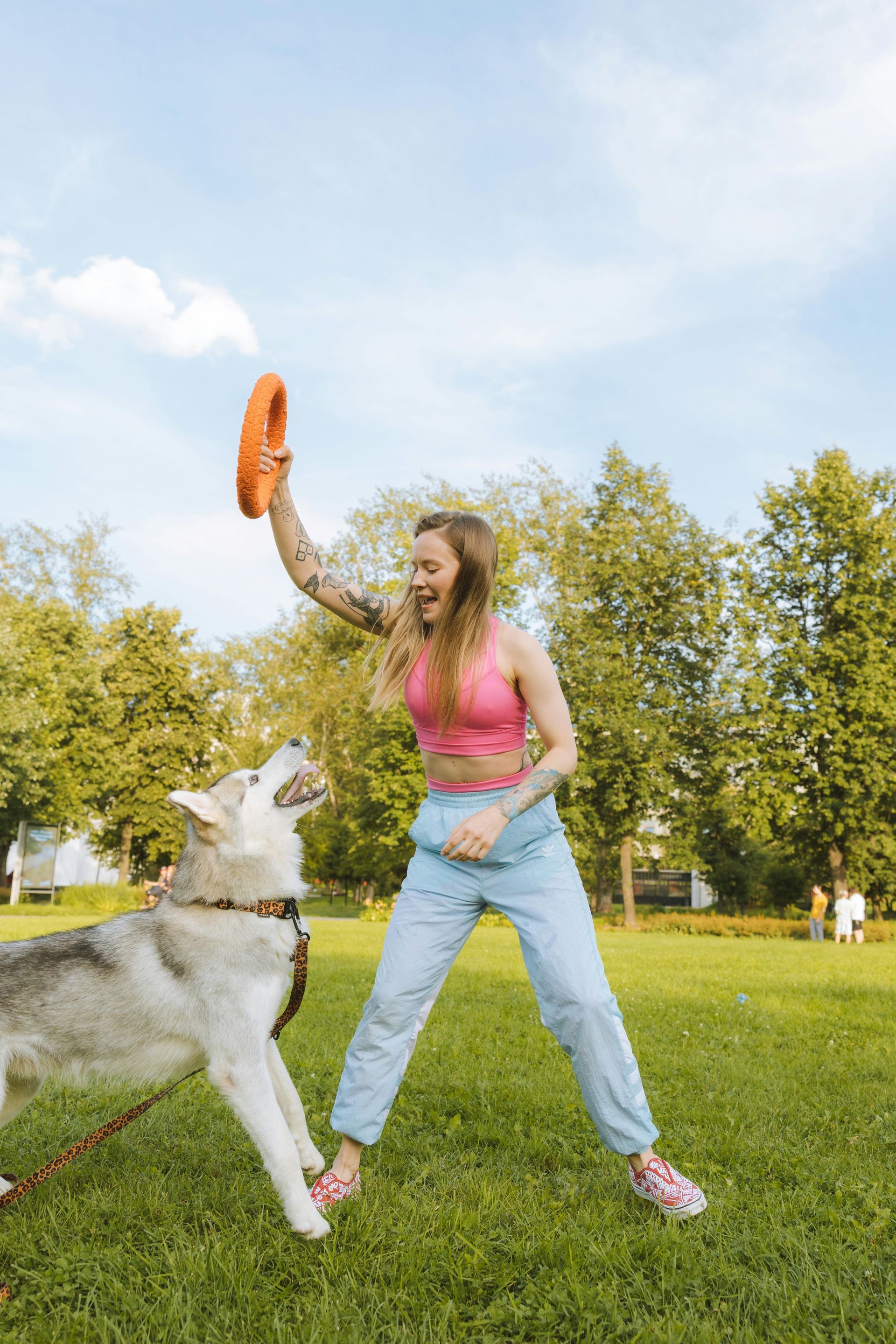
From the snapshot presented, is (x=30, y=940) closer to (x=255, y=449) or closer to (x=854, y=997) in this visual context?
(x=255, y=449)

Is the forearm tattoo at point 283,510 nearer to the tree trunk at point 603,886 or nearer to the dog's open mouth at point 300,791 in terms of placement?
the dog's open mouth at point 300,791

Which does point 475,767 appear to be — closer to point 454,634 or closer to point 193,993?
point 454,634

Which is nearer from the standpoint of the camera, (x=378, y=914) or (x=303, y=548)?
(x=303, y=548)

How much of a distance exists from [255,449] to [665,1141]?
4.04 m

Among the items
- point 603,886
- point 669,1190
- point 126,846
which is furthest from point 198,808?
point 603,886

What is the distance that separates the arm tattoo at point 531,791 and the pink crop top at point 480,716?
0.26 m

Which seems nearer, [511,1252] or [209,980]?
[511,1252]

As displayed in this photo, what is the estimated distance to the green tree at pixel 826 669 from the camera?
29.9 metres

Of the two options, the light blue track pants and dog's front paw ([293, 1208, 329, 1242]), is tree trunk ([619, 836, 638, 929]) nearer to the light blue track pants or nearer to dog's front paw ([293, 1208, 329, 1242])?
the light blue track pants

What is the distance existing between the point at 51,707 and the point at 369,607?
112 feet

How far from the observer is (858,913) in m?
25.5

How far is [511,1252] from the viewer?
10.3ft

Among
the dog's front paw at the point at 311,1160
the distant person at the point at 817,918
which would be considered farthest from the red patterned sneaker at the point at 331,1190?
the distant person at the point at 817,918

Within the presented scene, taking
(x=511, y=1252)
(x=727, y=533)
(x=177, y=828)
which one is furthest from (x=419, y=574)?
(x=177, y=828)
